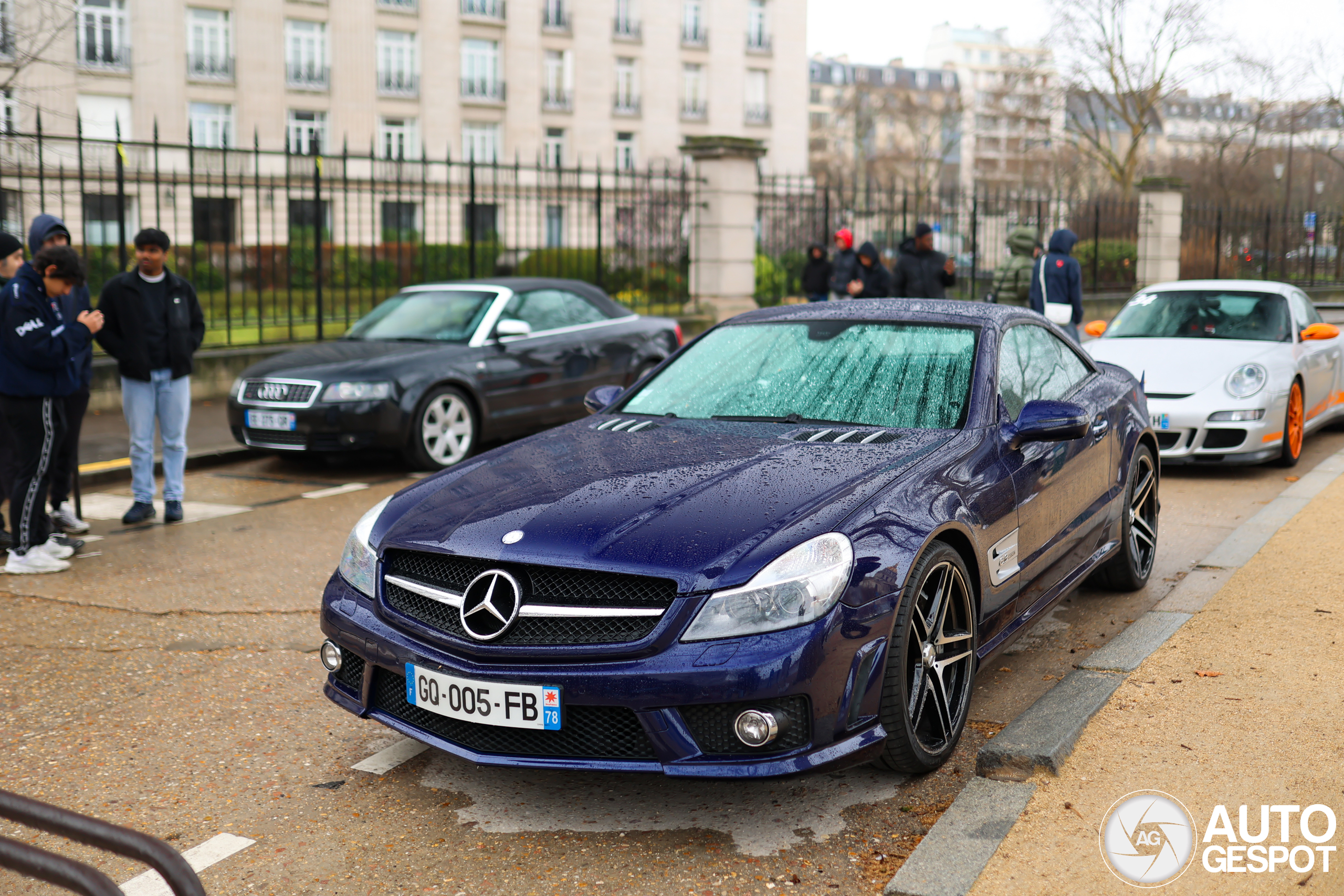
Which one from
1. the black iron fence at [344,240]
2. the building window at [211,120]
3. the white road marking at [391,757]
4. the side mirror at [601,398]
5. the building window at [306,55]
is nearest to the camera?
the white road marking at [391,757]

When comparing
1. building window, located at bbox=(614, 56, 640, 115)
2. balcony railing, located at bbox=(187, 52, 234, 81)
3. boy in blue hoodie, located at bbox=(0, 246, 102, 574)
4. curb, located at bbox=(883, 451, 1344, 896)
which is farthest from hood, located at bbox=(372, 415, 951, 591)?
building window, located at bbox=(614, 56, 640, 115)

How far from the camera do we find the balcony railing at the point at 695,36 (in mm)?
57875

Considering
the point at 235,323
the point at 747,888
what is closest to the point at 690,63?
the point at 235,323

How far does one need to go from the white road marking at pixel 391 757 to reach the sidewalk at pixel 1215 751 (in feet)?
6.23

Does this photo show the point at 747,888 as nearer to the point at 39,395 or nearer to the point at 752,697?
the point at 752,697

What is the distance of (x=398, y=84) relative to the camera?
49125mm

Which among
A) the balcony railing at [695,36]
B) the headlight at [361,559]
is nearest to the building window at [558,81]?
the balcony railing at [695,36]

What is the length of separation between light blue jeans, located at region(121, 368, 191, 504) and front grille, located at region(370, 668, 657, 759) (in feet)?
16.4

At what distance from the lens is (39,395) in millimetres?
6758

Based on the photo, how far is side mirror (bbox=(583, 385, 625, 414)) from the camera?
17.6ft

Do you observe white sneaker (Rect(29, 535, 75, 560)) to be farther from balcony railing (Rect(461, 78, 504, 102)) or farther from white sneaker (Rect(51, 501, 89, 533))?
balcony railing (Rect(461, 78, 504, 102))

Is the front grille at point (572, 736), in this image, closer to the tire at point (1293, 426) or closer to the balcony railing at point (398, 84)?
the tire at point (1293, 426)

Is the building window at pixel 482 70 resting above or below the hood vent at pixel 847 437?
above

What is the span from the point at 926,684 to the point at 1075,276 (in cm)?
945
